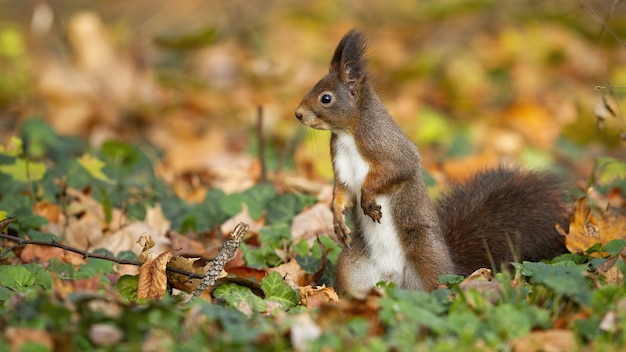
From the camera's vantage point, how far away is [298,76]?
7211 mm

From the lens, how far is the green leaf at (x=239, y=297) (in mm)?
2615

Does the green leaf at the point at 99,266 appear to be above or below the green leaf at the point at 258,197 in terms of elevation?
below

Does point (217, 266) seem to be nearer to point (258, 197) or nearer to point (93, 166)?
point (258, 197)

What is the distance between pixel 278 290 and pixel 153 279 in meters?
0.40

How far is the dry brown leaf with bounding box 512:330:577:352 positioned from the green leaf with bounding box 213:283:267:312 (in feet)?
2.58

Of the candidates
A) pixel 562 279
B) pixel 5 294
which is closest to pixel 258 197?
pixel 5 294

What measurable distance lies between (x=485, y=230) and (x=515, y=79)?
4.60 meters

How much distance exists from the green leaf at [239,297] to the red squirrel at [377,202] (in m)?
0.44

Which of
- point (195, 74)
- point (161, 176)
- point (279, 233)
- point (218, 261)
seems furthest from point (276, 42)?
point (218, 261)

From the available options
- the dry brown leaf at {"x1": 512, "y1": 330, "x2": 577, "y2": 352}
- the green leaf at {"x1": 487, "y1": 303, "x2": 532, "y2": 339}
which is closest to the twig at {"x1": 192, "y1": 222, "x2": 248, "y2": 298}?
the green leaf at {"x1": 487, "y1": 303, "x2": 532, "y2": 339}

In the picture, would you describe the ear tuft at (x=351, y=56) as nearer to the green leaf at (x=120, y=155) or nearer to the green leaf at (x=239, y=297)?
the green leaf at (x=239, y=297)

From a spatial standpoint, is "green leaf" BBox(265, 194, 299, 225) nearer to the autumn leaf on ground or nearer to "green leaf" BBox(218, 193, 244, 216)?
"green leaf" BBox(218, 193, 244, 216)

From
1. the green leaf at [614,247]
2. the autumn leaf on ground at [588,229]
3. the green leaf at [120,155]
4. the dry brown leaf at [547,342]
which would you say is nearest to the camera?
the dry brown leaf at [547,342]

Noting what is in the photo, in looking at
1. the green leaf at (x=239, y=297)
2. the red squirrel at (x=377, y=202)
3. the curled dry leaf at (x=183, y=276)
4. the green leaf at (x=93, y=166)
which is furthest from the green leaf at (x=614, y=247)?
the green leaf at (x=93, y=166)
